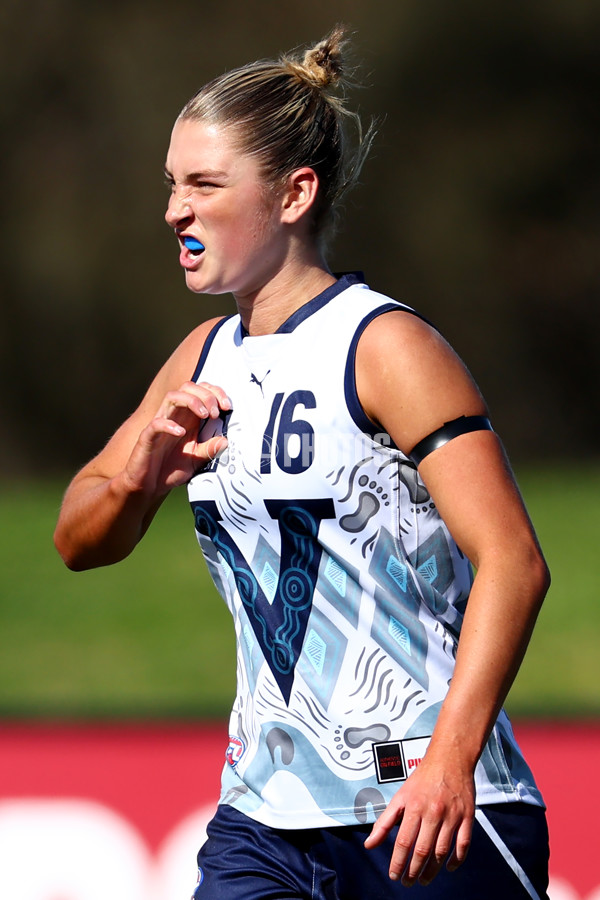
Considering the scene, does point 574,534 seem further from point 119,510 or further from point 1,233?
point 1,233

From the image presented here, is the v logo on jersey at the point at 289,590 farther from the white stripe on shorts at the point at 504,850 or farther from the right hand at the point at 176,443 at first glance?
the white stripe on shorts at the point at 504,850

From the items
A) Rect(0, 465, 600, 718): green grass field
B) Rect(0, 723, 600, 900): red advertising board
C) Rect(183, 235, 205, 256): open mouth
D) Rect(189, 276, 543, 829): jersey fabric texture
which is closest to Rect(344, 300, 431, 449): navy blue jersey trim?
Rect(189, 276, 543, 829): jersey fabric texture

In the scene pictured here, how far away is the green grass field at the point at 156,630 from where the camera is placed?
21.3 ft

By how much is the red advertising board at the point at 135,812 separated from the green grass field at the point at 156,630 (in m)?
2.13

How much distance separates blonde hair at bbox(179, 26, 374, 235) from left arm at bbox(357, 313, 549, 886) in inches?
13.8

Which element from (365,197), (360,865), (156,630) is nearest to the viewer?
(360,865)

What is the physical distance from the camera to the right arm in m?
2.23

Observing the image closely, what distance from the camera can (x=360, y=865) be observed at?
6.82ft

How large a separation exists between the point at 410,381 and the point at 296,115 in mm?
552

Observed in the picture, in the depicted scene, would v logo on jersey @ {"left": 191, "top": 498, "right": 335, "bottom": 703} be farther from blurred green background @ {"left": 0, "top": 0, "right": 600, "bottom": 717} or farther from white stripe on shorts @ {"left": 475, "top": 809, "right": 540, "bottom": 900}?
blurred green background @ {"left": 0, "top": 0, "right": 600, "bottom": 717}

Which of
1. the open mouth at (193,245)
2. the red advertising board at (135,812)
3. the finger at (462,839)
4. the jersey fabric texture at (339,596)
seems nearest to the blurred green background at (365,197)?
the red advertising board at (135,812)

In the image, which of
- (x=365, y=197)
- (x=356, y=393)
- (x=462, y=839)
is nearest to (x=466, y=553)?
(x=356, y=393)

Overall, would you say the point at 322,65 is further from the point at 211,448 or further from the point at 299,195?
the point at 211,448

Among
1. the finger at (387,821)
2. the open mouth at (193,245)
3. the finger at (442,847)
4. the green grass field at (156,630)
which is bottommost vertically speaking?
the green grass field at (156,630)
